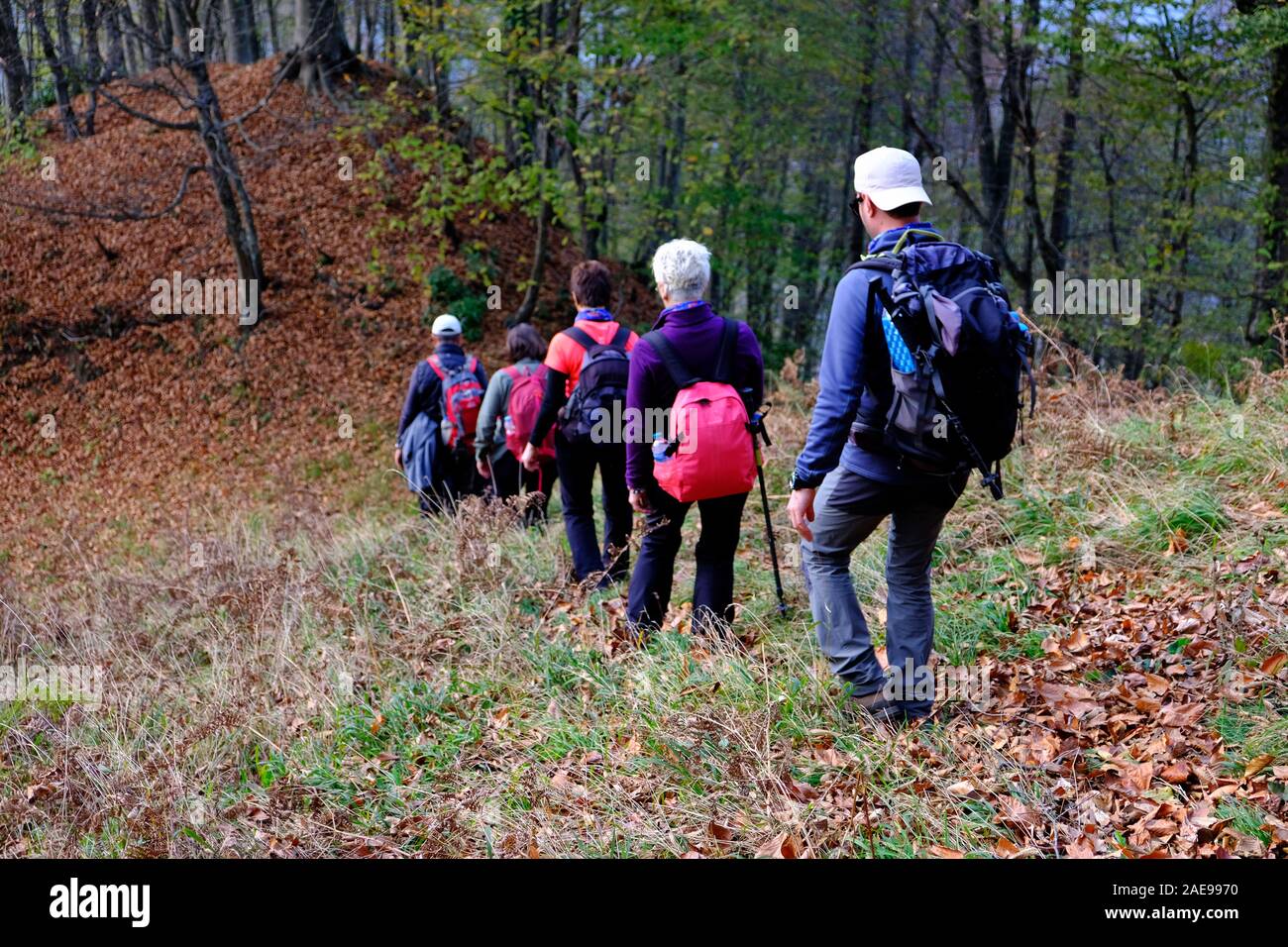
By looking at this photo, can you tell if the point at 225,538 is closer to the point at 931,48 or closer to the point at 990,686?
the point at 990,686

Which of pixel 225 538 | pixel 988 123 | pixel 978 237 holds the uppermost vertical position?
pixel 988 123

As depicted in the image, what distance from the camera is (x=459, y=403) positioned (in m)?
7.73

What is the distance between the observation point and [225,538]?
305 inches

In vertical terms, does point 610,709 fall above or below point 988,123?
below

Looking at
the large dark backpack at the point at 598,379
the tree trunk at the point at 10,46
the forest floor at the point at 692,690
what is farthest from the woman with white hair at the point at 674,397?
the tree trunk at the point at 10,46

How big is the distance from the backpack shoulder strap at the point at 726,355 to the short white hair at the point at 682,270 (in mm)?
199

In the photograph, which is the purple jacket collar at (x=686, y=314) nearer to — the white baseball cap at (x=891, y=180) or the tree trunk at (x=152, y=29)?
the white baseball cap at (x=891, y=180)

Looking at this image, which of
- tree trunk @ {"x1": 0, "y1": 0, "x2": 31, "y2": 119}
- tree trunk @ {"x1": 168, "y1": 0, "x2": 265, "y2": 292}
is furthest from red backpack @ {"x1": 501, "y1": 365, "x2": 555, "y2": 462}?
tree trunk @ {"x1": 0, "y1": 0, "x2": 31, "y2": 119}

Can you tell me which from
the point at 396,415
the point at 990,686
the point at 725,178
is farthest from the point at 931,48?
the point at 990,686

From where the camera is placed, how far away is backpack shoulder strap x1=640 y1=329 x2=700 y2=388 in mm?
4379

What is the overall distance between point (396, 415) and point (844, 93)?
830 centimetres

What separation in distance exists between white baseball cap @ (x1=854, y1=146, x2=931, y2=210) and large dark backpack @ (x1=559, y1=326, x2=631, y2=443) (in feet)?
6.69

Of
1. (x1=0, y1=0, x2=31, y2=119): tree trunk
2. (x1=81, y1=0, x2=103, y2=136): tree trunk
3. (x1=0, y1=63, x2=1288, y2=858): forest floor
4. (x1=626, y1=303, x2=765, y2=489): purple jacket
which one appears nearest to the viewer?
(x1=0, y1=63, x2=1288, y2=858): forest floor

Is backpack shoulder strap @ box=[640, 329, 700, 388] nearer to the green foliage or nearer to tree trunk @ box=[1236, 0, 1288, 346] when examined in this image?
tree trunk @ box=[1236, 0, 1288, 346]
